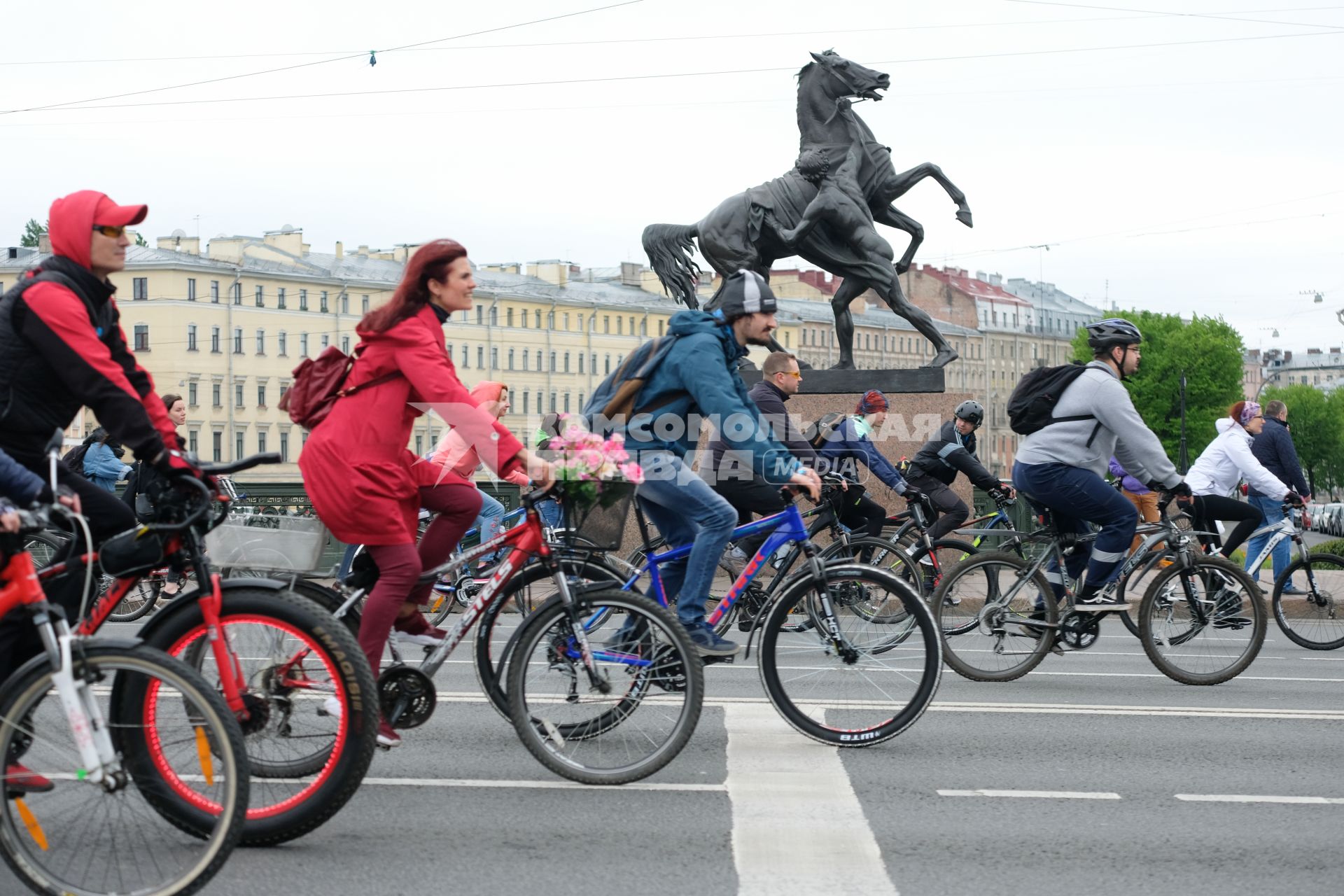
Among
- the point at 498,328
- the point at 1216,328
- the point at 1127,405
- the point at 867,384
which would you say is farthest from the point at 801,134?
the point at 498,328

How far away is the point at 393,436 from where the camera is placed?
6418mm

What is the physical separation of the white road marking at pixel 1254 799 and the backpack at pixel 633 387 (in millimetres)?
2515

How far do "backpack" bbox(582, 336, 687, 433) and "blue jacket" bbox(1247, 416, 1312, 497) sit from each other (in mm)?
9123

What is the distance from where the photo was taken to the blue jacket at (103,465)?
1488cm

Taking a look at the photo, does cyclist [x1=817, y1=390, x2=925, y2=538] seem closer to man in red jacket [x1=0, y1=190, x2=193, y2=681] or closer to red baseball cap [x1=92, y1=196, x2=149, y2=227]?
man in red jacket [x1=0, y1=190, x2=193, y2=681]

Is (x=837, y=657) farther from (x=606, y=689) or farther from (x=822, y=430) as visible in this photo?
(x=822, y=430)

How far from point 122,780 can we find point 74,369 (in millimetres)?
1289

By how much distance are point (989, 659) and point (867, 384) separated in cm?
860

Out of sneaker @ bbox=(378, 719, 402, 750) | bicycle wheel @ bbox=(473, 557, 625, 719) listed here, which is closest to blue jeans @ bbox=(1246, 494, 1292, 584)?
bicycle wheel @ bbox=(473, 557, 625, 719)

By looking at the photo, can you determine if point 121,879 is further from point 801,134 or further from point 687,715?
point 801,134

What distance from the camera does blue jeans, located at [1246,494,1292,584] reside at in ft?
46.1

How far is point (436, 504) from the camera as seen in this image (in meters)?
A: 6.96

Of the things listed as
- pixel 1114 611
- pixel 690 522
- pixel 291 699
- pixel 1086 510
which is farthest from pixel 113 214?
pixel 1114 611

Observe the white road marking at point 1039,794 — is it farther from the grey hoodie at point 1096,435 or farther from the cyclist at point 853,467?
the cyclist at point 853,467
